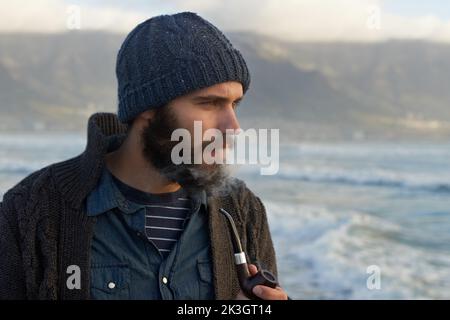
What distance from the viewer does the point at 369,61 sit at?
251 feet

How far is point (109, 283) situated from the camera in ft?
6.92

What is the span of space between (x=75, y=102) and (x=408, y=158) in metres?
41.4

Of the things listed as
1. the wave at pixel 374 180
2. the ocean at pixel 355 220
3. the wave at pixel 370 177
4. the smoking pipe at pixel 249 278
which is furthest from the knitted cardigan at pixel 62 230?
the wave at pixel 374 180

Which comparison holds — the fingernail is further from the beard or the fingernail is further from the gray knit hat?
the gray knit hat

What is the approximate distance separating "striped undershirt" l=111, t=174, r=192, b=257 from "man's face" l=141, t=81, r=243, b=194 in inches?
2.5

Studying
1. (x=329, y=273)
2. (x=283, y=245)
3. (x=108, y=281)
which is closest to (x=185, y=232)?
(x=108, y=281)

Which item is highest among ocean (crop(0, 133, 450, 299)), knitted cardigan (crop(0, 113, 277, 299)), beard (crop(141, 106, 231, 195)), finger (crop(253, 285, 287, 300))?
ocean (crop(0, 133, 450, 299))

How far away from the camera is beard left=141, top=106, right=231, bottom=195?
227 cm

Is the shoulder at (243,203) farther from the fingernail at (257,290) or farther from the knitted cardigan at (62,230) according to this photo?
the fingernail at (257,290)

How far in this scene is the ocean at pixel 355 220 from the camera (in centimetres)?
911

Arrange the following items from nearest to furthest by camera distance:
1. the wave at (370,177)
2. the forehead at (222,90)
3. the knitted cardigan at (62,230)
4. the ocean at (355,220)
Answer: the knitted cardigan at (62,230), the forehead at (222,90), the ocean at (355,220), the wave at (370,177)

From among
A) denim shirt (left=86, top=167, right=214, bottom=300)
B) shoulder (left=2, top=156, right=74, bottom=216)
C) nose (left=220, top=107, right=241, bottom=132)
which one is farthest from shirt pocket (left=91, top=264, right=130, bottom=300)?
nose (left=220, top=107, right=241, bottom=132)

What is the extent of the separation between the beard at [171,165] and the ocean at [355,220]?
34 cm

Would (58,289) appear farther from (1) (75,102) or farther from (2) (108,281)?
(1) (75,102)
